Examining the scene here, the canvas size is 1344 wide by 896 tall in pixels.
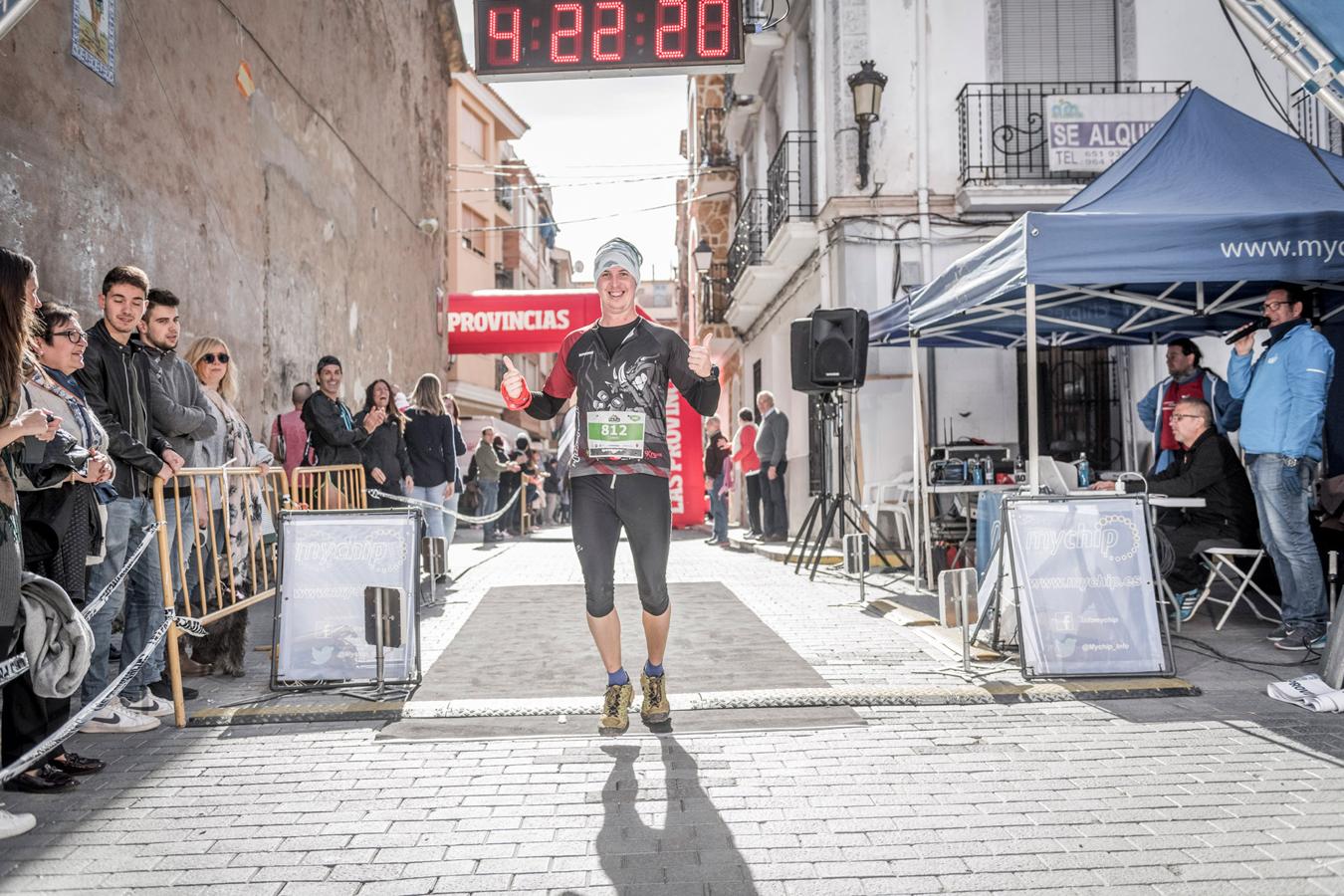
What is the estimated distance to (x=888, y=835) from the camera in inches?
133

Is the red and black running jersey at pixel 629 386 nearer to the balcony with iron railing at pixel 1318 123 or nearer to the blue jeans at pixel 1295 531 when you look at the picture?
the blue jeans at pixel 1295 531

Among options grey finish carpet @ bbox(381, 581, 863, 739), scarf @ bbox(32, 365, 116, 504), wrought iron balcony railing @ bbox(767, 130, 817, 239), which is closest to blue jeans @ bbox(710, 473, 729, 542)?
wrought iron balcony railing @ bbox(767, 130, 817, 239)

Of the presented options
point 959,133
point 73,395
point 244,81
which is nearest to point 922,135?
point 959,133

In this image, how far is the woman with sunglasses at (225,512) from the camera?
19.1ft

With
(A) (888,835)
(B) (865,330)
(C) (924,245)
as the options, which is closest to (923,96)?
(C) (924,245)

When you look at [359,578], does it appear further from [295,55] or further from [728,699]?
[295,55]

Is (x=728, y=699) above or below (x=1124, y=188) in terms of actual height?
below

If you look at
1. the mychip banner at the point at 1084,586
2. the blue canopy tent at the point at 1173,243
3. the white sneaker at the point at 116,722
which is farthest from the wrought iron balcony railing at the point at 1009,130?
the white sneaker at the point at 116,722

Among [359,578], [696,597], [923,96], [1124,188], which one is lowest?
[696,597]

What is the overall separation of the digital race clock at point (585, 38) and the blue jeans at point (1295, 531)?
16.4 feet

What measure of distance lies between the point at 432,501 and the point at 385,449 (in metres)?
0.89

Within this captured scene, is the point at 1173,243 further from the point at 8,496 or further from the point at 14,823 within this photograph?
the point at 14,823

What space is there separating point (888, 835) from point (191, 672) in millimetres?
4360

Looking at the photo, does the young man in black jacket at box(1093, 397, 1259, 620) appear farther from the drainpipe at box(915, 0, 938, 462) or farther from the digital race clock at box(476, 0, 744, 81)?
the drainpipe at box(915, 0, 938, 462)
